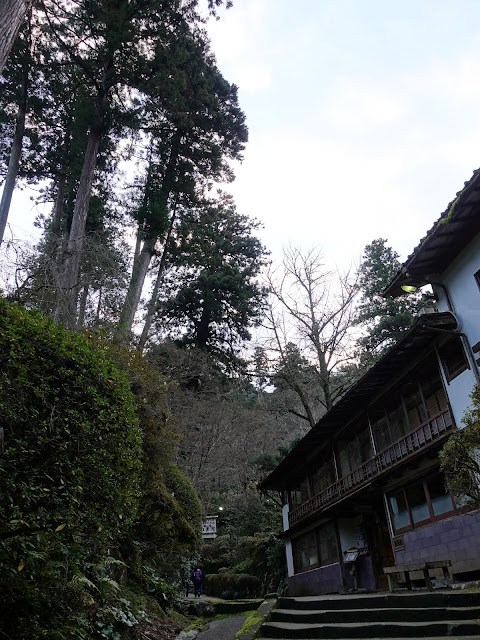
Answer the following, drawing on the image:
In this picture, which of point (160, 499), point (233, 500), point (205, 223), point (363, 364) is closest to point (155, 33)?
point (205, 223)

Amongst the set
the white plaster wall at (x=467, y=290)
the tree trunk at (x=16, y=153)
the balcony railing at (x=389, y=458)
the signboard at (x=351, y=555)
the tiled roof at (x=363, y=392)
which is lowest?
the signboard at (x=351, y=555)

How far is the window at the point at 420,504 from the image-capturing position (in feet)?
36.1

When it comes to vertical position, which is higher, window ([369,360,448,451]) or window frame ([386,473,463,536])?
window ([369,360,448,451])

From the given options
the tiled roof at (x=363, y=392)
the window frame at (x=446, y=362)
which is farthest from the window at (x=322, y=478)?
the window frame at (x=446, y=362)

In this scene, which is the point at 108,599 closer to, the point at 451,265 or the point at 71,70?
the point at 451,265

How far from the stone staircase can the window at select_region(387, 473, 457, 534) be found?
12.5ft

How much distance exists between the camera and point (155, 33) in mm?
14523

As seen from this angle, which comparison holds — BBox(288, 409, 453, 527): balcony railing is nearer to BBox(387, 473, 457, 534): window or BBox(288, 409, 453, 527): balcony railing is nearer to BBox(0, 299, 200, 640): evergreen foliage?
BBox(387, 473, 457, 534): window

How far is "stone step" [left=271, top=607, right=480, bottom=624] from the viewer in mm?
6582

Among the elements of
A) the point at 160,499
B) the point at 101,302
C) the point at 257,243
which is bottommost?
the point at 160,499

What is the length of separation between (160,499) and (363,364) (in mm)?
16915

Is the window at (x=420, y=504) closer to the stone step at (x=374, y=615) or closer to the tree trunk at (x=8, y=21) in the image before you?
the stone step at (x=374, y=615)

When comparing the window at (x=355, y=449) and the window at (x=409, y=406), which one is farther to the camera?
the window at (x=355, y=449)

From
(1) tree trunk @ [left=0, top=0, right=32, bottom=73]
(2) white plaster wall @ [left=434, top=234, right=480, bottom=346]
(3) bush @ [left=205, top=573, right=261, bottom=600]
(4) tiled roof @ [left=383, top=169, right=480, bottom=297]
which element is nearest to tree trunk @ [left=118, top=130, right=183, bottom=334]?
(1) tree trunk @ [left=0, top=0, right=32, bottom=73]
